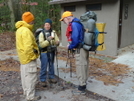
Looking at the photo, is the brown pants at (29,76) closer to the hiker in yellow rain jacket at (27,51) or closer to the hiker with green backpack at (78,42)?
the hiker in yellow rain jacket at (27,51)

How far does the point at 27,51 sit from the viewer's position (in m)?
3.48

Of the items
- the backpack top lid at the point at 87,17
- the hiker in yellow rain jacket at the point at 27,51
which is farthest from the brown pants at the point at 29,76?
the backpack top lid at the point at 87,17

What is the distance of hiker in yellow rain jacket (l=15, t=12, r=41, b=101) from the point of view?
137 inches

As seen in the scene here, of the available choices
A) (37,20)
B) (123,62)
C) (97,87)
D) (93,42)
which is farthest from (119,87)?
(37,20)

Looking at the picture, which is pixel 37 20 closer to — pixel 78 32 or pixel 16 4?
pixel 16 4

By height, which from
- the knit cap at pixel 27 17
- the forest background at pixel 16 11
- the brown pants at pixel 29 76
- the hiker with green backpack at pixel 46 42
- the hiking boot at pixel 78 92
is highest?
the forest background at pixel 16 11

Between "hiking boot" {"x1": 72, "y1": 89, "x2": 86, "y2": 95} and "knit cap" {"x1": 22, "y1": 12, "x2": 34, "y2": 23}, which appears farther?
"hiking boot" {"x1": 72, "y1": 89, "x2": 86, "y2": 95}

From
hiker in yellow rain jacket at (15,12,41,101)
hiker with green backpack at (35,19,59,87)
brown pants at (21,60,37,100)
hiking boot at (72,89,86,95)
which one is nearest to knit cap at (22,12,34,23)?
hiker in yellow rain jacket at (15,12,41,101)

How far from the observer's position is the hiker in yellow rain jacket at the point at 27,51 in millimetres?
3473

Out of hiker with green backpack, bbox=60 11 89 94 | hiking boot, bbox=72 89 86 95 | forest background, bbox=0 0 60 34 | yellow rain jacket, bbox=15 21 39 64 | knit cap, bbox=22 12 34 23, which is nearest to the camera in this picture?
yellow rain jacket, bbox=15 21 39 64

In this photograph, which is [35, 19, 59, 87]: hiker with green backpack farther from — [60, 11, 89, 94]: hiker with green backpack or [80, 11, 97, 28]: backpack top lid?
[80, 11, 97, 28]: backpack top lid

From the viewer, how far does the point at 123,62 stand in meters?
6.87

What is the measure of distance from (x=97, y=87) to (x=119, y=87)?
0.61 metres

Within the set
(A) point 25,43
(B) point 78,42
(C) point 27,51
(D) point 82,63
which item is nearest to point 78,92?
(D) point 82,63
